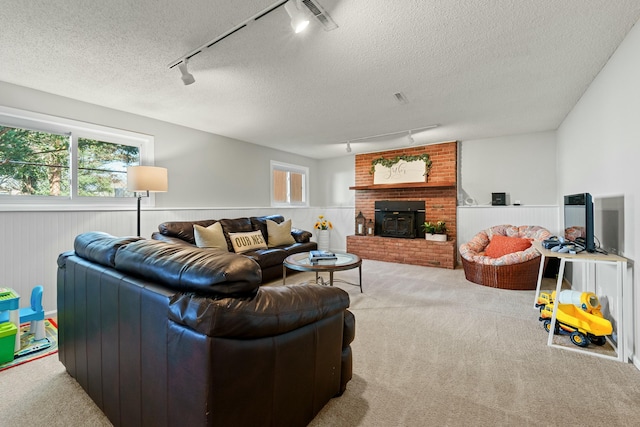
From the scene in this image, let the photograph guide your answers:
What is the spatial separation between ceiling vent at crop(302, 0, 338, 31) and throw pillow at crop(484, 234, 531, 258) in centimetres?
373

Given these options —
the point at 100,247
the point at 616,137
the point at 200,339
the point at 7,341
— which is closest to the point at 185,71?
the point at 100,247

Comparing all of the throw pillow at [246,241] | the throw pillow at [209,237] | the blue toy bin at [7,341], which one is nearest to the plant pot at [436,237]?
the throw pillow at [246,241]

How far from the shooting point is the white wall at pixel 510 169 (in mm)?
4621

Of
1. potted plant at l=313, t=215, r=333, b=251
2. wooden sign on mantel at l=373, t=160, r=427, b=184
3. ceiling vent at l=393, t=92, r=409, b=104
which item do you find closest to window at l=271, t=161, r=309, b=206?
potted plant at l=313, t=215, r=333, b=251

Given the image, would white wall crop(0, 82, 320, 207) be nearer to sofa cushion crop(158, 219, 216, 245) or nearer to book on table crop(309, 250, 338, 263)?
sofa cushion crop(158, 219, 216, 245)

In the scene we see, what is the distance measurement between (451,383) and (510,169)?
4.44 m

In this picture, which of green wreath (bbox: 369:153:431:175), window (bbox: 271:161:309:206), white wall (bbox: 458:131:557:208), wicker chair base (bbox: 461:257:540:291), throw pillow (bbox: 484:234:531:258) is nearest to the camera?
wicker chair base (bbox: 461:257:540:291)

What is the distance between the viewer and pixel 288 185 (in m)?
6.42

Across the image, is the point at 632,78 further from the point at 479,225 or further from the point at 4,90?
the point at 4,90

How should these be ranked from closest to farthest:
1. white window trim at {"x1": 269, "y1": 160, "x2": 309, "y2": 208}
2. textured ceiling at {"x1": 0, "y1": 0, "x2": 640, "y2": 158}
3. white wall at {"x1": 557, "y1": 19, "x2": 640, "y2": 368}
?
textured ceiling at {"x1": 0, "y1": 0, "x2": 640, "y2": 158}
white wall at {"x1": 557, "y1": 19, "x2": 640, "y2": 368}
white window trim at {"x1": 269, "y1": 160, "x2": 309, "y2": 208}

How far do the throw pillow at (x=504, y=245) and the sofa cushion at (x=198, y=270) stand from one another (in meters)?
4.09

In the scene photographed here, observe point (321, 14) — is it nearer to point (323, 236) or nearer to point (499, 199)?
point (499, 199)

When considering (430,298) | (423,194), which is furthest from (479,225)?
(430,298)

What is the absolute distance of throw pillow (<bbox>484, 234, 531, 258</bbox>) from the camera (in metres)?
3.90
